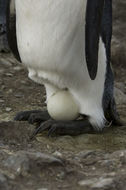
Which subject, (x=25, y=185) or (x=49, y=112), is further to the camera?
(x=49, y=112)

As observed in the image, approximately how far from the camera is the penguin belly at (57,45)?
2520 millimetres

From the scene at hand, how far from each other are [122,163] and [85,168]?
15 centimetres

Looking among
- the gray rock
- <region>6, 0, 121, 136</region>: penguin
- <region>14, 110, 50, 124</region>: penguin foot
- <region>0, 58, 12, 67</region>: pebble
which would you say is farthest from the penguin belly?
<region>0, 58, 12, 67</region>: pebble

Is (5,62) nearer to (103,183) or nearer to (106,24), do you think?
(106,24)

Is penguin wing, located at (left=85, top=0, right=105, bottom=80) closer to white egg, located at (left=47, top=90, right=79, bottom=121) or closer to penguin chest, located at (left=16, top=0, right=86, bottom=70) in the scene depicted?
penguin chest, located at (left=16, top=0, right=86, bottom=70)

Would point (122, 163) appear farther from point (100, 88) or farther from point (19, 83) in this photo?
point (19, 83)

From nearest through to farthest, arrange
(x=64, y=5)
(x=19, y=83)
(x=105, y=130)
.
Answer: (x=64, y=5), (x=105, y=130), (x=19, y=83)

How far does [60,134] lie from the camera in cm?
277

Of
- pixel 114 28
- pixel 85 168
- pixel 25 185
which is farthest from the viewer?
pixel 114 28

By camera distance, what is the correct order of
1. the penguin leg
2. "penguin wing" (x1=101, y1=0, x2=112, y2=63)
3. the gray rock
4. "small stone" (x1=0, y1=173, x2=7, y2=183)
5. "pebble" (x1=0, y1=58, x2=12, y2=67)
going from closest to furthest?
"small stone" (x1=0, y1=173, x2=7, y2=183), the gray rock, "penguin wing" (x1=101, y1=0, x2=112, y2=63), the penguin leg, "pebble" (x1=0, y1=58, x2=12, y2=67)

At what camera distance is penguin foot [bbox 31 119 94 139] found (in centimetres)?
271

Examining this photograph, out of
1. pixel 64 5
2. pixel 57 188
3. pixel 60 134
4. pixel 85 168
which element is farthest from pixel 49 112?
pixel 57 188

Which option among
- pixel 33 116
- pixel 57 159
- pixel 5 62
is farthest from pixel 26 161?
pixel 5 62

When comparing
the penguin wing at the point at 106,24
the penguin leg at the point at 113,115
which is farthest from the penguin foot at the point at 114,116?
the penguin wing at the point at 106,24
